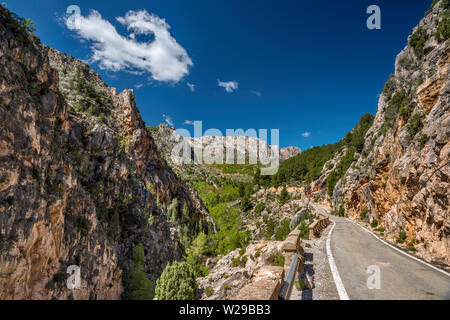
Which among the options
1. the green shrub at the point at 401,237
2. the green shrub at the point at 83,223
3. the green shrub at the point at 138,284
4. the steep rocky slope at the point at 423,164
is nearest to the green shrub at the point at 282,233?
the steep rocky slope at the point at 423,164

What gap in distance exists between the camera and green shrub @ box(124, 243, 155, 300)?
101 feet

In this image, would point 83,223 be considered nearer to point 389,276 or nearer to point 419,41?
point 389,276

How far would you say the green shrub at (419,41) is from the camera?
22339mm

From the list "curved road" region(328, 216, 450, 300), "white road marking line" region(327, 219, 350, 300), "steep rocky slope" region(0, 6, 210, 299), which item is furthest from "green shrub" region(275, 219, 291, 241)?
"steep rocky slope" region(0, 6, 210, 299)

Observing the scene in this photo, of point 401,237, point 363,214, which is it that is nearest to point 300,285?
point 401,237

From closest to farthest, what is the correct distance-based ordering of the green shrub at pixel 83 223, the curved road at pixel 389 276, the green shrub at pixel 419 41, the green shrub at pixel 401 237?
the curved road at pixel 389 276, the green shrub at pixel 401 237, the green shrub at pixel 419 41, the green shrub at pixel 83 223

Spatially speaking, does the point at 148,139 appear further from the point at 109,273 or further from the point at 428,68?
the point at 428,68

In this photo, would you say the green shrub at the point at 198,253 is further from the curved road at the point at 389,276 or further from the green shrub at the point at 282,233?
the curved road at the point at 389,276

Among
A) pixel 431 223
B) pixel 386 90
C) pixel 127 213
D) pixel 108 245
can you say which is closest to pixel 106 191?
pixel 127 213

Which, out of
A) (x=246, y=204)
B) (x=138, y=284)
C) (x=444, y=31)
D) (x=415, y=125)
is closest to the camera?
(x=415, y=125)

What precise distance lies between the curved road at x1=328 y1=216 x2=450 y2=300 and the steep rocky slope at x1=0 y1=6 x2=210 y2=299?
805 inches

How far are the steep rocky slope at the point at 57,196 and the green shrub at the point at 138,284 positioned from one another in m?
1.22

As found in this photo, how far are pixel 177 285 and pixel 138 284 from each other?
13.5m

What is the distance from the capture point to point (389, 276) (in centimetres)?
754
